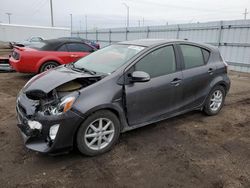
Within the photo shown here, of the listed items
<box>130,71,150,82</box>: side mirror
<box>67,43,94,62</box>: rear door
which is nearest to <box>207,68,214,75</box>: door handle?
<box>130,71,150,82</box>: side mirror

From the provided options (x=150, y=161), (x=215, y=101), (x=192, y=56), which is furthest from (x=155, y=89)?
(x=215, y=101)

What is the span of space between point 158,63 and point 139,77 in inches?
25.2

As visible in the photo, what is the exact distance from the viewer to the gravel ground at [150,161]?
2750mm

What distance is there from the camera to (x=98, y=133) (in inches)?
126

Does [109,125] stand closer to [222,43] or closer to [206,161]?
[206,161]

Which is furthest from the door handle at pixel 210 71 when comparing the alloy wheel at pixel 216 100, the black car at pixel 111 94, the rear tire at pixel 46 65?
the rear tire at pixel 46 65

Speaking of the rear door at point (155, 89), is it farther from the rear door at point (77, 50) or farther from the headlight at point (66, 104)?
the rear door at point (77, 50)

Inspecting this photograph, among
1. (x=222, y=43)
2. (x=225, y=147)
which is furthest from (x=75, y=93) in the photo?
(x=222, y=43)

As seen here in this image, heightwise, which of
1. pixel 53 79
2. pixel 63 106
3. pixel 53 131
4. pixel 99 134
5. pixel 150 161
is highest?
pixel 53 79

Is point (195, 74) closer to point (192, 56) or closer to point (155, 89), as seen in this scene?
point (192, 56)

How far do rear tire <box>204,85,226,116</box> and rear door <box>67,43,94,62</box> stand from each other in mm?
5038

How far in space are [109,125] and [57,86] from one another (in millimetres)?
888

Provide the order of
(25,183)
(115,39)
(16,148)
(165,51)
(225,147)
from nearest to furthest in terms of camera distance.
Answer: (25,183)
(16,148)
(225,147)
(165,51)
(115,39)

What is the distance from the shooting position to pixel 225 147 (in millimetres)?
3621
